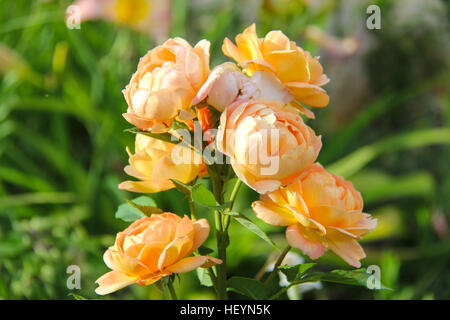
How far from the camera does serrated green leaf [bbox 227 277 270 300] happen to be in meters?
0.34

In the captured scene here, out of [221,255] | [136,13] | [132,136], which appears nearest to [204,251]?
[221,255]

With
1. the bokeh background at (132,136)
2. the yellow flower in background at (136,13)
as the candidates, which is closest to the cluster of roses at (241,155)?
the bokeh background at (132,136)

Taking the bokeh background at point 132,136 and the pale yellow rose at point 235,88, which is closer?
the pale yellow rose at point 235,88

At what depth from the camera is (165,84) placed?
0.96 feet

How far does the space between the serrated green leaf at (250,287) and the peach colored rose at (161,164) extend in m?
0.08

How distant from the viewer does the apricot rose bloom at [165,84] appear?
0.96 ft

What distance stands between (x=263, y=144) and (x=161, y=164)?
0.08 meters

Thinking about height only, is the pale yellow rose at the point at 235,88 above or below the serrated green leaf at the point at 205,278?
above

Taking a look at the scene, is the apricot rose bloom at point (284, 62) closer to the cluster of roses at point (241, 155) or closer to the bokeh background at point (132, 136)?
the cluster of roses at point (241, 155)

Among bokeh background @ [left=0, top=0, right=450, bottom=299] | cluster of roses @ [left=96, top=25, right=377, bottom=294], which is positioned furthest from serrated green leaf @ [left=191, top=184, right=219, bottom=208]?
bokeh background @ [left=0, top=0, right=450, bottom=299]

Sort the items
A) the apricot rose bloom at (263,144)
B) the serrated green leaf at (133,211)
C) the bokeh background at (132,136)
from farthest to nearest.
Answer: the bokeh background at (132,136)
the serrated green leaf at (133,211)
the apricot rose bloom at (263,144)

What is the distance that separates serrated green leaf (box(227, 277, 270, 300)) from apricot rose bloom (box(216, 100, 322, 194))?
0.08 m
